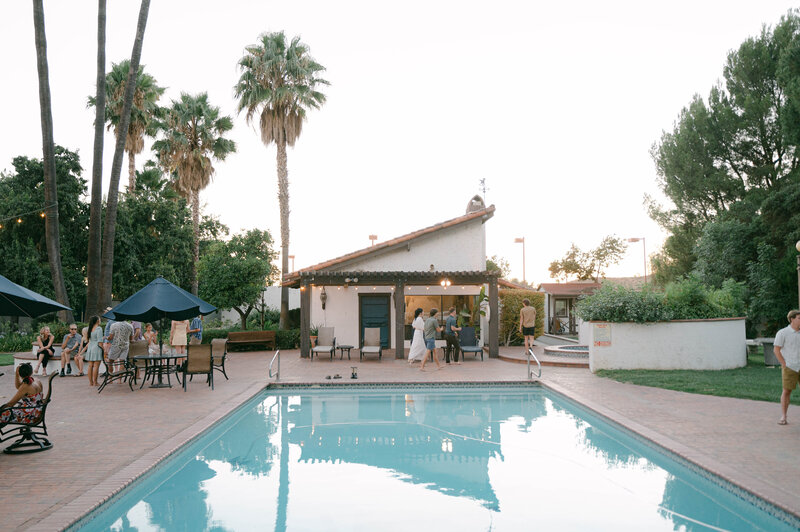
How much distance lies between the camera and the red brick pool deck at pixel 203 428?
4629 millimetres

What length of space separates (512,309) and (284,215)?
33.7 feet

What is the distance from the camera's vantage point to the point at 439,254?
757 inches

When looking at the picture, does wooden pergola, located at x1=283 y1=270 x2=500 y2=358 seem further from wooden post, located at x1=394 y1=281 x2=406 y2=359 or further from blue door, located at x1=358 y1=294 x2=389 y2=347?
blue door, located at x1=358 y1=294 x2=389 y2=347

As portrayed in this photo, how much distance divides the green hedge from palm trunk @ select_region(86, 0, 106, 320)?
14.7 meters

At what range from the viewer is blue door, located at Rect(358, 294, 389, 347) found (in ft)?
64.8

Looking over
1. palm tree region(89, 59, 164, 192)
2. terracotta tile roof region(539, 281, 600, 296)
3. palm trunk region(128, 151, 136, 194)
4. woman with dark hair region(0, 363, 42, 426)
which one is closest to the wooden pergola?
woman with dark hair region(0, 363, 42, 426)

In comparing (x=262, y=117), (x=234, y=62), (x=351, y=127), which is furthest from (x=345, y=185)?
(x=234, y=62)

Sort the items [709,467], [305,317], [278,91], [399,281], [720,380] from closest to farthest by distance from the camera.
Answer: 1. [709,467]
2. [720,380]
3. [399,281]
4. [305,317]
5. [278,91]

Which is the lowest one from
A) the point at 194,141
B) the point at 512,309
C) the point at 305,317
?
the point at 305,317

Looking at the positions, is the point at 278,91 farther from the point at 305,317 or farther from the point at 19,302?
the point at 19,302

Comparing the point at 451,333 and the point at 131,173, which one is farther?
the point at 131,173

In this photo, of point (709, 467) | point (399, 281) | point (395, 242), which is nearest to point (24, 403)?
point (709, 467)

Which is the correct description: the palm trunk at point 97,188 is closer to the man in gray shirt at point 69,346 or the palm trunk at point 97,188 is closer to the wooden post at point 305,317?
the man in gray shirt at point 69,346

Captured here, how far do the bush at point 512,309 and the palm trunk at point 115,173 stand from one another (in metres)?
13.9
